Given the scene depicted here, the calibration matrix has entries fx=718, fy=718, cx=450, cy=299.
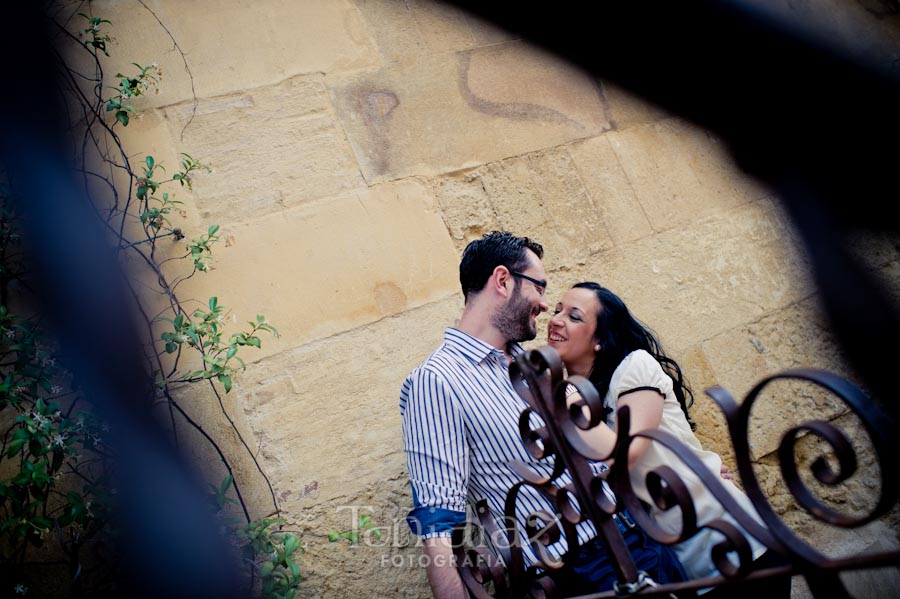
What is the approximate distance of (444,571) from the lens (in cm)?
183

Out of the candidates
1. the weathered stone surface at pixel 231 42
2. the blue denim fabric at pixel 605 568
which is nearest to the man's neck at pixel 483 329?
the blue denim fabric at pixel 605 568

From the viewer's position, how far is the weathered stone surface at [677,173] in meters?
2.98

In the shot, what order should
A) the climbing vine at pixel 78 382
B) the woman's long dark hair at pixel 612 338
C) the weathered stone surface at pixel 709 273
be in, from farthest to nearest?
the weathered stone surface at pixel 709 273 < the woman's long dark hair at pixel 612 338 < the climbing vine at pixel 78 382

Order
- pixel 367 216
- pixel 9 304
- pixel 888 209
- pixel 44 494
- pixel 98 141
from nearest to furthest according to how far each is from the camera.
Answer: pixel 44 494 → pixel 9 304 → pixel 98 141 → pixel 367 216 → pixel 888 209

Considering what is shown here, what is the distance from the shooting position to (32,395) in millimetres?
2037

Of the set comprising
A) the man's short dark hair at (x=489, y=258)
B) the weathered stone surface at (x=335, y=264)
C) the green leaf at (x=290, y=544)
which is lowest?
the green leaf at (x=290, y=544)

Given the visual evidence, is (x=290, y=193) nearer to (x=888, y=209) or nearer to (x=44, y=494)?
(x=44, y=494)

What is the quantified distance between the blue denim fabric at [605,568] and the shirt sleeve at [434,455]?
332 millimetres

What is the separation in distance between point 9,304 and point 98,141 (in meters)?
0.61

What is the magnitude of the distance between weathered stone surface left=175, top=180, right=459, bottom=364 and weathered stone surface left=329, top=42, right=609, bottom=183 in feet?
0.53

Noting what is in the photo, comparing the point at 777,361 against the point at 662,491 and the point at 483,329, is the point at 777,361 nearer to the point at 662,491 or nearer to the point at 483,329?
the point at 483,329

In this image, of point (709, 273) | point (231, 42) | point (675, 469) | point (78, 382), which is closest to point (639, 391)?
point (675, 469)

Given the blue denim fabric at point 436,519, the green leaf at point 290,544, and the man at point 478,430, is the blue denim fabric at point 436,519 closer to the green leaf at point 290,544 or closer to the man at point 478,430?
the man at point 478,430

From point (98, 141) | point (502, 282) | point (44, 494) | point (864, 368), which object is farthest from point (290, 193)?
point (864, 368)
